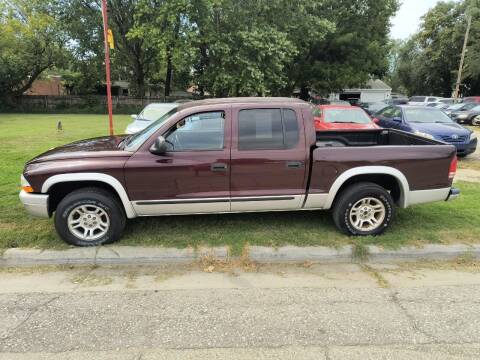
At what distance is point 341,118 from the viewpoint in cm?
1126

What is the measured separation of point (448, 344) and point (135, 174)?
3416mm

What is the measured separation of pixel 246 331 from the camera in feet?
10.1

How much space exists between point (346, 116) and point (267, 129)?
747cm

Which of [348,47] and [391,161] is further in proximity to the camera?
[348,47]

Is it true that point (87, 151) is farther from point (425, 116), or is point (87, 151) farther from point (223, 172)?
point (425, 116)

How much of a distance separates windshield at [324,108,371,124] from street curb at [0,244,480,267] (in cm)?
704

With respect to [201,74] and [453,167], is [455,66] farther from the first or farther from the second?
[453,167]

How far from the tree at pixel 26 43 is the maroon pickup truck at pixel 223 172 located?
3072 cm

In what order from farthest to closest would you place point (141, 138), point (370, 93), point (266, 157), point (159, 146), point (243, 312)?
point (370, 93) < point (141, 138) < point (266, 157) < point (159, 146) < point (243, 312)

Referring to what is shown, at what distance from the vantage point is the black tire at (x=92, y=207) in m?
4.35

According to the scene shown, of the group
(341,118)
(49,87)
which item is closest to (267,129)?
(341,118)

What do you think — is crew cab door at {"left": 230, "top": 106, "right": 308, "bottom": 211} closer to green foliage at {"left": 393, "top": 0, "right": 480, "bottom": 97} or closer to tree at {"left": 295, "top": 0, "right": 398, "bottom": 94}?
tree at {"left": 295, "top": 0, "right": 398, "bottom": 94}

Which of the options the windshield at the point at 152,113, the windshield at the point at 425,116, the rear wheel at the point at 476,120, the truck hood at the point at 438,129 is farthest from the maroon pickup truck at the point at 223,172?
the rear wheel at the point at 476,120

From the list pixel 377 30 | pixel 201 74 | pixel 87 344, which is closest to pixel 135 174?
pixel 87 344
